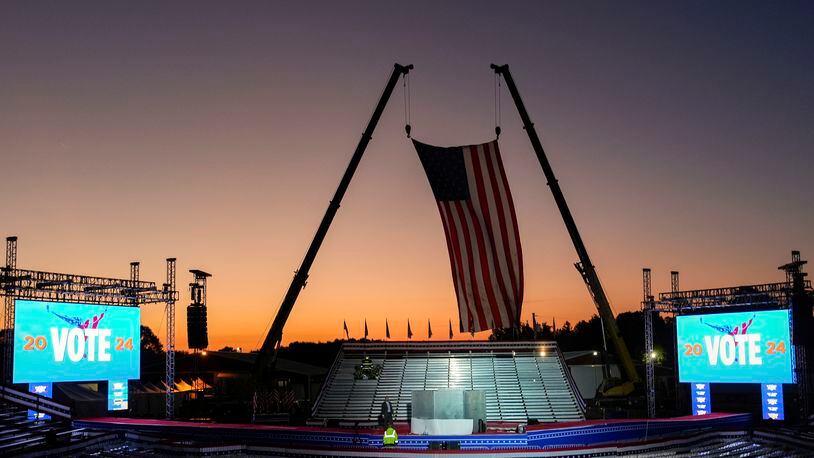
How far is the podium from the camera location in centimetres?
3033

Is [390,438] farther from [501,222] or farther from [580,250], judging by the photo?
[580,250]

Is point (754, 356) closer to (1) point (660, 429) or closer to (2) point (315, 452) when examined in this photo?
(1) point (660, 429)

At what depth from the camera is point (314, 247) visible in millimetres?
37750

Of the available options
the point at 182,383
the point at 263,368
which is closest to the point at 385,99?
the point at 263,368

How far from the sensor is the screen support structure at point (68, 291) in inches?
1272

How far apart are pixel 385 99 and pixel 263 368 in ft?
41.7

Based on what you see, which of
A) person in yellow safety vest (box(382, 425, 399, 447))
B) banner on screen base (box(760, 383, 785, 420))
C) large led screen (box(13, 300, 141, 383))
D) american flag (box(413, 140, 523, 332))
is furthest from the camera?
banner on screen base (box(760, 383, 785, 420))

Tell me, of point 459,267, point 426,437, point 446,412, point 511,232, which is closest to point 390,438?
point 426,437

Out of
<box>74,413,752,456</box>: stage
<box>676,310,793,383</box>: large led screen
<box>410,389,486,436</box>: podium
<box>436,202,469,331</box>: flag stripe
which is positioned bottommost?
<box>74,413,752,456</box>: stage

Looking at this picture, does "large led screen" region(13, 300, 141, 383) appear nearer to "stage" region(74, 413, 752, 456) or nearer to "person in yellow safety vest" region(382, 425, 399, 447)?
"stage" region(74, 413, 752, 456)

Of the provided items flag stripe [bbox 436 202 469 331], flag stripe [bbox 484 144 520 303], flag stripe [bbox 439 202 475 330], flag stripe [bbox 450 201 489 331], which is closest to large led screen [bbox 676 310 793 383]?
flag stripe [bbox 484 144 520 303]

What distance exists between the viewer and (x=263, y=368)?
3719 centimetres

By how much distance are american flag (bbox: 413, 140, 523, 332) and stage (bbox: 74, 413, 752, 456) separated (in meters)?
4.86

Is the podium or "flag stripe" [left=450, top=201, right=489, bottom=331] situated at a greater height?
"flag stripe" [left=450, top=201, right=489, bottom=331]
